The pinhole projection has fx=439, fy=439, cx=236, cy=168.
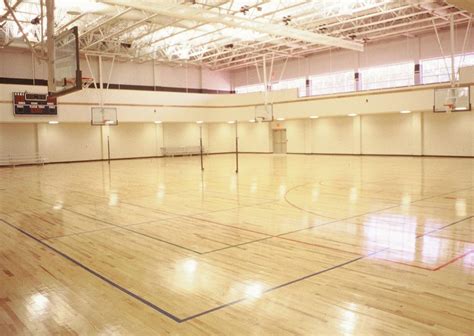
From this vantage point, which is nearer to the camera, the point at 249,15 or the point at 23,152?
the point at 249,15

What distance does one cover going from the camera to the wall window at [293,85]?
31567 mm

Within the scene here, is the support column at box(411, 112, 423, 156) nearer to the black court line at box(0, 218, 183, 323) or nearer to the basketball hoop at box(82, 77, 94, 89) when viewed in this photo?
the basketball hoop at box(82, 77, 94, 89)

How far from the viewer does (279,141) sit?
34594mm

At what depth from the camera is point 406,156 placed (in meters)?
26.9

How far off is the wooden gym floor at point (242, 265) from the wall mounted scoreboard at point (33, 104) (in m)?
15.1

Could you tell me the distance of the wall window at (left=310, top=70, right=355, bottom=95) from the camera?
2978 cm

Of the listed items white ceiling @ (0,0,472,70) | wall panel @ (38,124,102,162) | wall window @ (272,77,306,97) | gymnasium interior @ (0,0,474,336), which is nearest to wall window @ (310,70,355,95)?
gymnasium interior @ (0,0,474,336)

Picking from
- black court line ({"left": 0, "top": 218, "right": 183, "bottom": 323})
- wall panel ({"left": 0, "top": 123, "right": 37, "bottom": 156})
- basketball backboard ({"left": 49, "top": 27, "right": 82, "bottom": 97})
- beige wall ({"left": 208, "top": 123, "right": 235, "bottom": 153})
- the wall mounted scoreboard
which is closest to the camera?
black court line ({"left": 0, "top": 218, "right": 183, "bottom": 323})

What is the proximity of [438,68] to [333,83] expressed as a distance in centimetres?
713

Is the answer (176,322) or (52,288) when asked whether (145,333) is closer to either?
(176,322)

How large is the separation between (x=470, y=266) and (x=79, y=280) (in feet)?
16.2

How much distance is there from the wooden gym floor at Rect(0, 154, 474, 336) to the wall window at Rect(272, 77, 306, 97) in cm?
2021

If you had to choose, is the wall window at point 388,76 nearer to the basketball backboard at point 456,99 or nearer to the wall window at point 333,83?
the wall window at point 333,83

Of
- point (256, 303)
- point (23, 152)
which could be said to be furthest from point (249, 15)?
point (256, 303)
